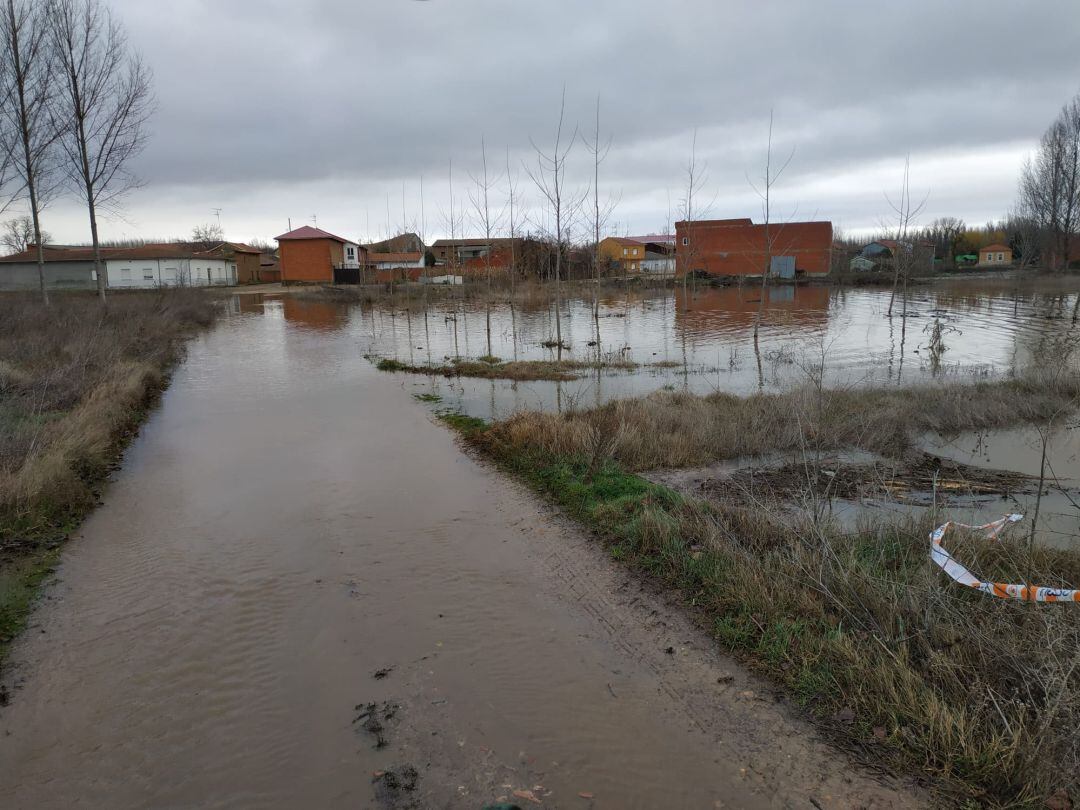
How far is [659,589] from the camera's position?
577cm

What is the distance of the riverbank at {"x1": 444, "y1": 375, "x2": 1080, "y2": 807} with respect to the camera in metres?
3.51

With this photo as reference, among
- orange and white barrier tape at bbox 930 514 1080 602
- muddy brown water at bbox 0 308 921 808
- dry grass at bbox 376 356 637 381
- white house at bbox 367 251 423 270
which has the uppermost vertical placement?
white house at bbox 367 251 423 270

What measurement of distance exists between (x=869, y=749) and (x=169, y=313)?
32.6 meters

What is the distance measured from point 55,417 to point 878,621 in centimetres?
1128

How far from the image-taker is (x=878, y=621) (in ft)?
15.3

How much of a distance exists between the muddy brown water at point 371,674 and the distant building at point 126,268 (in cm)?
5205

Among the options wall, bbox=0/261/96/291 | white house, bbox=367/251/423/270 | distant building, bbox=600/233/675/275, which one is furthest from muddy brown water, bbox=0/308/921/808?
distant building, bbox=600/233/675/275

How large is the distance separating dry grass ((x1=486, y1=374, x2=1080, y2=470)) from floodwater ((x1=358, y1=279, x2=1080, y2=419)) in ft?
3.46

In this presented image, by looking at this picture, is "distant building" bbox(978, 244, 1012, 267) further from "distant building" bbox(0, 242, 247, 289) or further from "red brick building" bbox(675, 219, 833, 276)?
"distant building" bbox(0, 242, 247, 289)

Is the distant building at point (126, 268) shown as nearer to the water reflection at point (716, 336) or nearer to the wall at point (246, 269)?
the wall at point (246, 269)

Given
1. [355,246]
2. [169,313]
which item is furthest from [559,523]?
Result: [355,246]

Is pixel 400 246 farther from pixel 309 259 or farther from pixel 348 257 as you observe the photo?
pixel 309 259

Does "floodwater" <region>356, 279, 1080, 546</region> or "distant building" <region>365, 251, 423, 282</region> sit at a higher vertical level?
"distant building" <region>365, 251, 423, 282</region>

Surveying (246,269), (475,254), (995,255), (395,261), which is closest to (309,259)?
(395,261)
